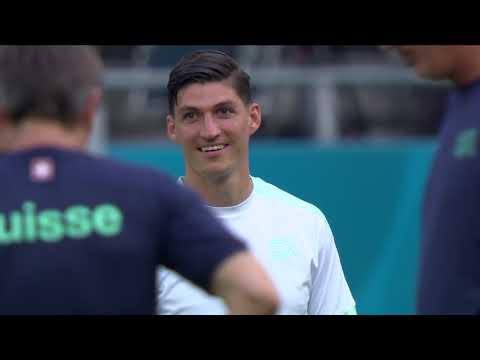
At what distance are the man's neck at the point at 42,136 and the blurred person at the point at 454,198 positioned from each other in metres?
1.04

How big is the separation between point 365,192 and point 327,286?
9.60 feet

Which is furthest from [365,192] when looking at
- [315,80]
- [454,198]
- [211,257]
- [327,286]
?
[211,257]

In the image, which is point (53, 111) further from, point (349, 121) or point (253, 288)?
point (349, 121)

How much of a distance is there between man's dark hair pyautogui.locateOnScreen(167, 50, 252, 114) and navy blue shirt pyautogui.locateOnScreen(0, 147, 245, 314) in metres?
1.08

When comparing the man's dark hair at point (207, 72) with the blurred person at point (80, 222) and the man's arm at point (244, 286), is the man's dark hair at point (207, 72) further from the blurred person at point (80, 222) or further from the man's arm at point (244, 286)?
the man's arm at point (244, 286)

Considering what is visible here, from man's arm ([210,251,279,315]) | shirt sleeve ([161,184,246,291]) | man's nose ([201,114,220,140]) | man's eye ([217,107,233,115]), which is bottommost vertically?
man's arm ([210,251,279,315])

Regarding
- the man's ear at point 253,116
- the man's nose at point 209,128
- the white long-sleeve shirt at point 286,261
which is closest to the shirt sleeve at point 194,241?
the white long-sleeve shirt at point 286,261

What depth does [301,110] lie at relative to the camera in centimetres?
649

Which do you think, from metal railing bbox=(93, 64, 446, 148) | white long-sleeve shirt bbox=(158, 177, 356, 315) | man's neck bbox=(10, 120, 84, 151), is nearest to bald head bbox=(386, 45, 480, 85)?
white long-sleeve shirt bbox=(158, 177, 356, 315)

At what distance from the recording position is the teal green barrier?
5262 mm

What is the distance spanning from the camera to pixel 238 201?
8.97ft

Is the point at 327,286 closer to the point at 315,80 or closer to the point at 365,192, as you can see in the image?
the point at 365,192

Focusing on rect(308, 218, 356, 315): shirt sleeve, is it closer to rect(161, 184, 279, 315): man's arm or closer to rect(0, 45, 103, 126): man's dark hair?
rect(161, 184, 279, 315): man's arm
